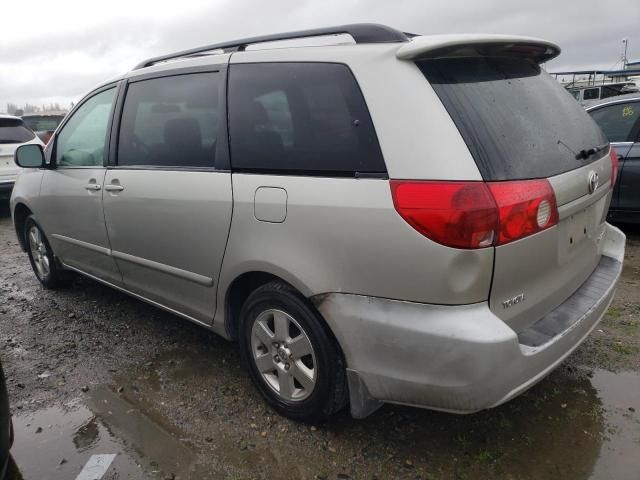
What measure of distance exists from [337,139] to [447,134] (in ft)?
1.55

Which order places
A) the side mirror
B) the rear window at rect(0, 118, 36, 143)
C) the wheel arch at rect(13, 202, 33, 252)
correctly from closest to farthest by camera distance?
the side mirror → the wheel arch at rect(13, 202, 33, 252) → the rear window at rect(0, 118, 36, 143)

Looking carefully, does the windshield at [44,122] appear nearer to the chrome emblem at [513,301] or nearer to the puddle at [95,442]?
the puddle at [95,442]


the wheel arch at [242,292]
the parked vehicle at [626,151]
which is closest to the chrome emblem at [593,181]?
the wheel arch at [242,292]

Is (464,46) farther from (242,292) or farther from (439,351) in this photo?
(242,292)

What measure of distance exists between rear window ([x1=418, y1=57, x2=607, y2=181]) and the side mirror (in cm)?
317

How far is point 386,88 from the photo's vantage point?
2037 millimetres

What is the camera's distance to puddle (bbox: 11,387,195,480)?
2.32 metres

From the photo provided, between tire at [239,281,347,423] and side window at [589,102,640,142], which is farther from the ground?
side window at [589,102,640,142]

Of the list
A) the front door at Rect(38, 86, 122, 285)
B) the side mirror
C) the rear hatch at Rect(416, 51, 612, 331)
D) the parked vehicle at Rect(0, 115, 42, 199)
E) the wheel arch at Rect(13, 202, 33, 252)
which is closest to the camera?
the rear hatch at Rect(416, 51, 612, 331)

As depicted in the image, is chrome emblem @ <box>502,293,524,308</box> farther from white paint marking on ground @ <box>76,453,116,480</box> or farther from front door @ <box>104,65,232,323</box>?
white paint marking on ground @ <box>76,453,116,480</box>

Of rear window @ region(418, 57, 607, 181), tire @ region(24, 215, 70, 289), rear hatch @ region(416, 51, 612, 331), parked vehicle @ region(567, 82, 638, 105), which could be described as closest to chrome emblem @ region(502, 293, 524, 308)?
rear hatch @ region(416, 51, 612, 331)

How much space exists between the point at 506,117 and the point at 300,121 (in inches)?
34.1

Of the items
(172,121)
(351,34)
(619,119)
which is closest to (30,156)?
(172,121)

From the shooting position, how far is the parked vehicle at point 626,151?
5070mm
